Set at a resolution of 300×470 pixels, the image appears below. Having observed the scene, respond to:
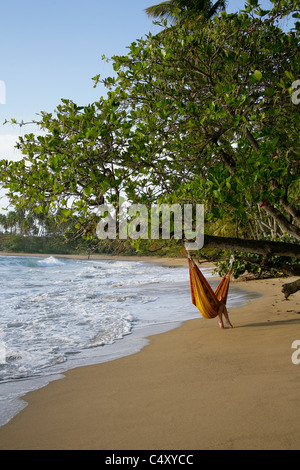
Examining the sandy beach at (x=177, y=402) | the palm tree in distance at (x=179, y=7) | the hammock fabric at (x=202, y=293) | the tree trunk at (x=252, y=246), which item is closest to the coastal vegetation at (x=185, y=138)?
the tree trunk at (x=252, y=246)

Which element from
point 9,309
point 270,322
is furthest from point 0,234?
point 270,322

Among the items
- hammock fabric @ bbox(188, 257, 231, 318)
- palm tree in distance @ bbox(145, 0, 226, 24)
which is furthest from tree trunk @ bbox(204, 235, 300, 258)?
palm tree in distance @ bbox(145, 0, 226, 24)

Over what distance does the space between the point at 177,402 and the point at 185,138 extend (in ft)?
Answer: 10.2

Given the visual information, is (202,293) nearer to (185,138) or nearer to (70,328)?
(185,138)

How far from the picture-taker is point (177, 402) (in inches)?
110

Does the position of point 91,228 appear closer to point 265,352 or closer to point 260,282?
point 265,352

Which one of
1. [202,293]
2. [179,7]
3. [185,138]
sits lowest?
[202,293]

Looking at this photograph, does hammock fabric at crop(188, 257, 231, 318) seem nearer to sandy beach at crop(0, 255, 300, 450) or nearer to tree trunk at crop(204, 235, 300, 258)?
sandy beach at crop(0, 255, 300, 450)

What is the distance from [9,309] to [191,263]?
5043 mm

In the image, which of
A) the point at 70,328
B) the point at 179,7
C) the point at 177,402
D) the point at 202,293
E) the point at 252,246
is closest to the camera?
the point at 177,402

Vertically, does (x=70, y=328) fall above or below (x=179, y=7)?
below

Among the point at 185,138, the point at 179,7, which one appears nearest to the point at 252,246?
the point at 185,138

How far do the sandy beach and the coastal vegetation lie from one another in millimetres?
1187

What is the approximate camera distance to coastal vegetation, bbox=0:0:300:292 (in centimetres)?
364
